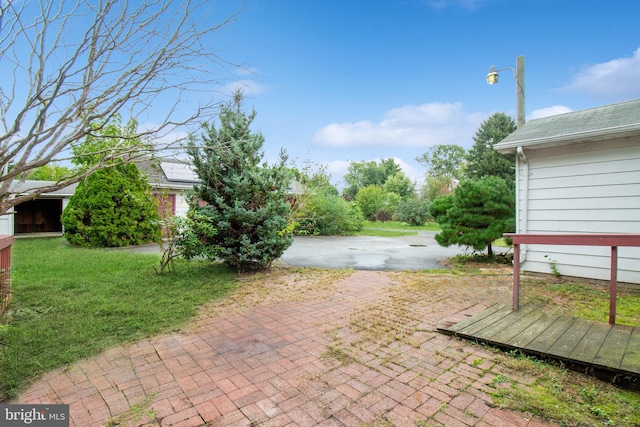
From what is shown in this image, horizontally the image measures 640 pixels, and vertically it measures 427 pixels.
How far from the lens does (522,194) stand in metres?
6.10

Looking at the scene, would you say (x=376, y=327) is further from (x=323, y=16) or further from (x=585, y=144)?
(x=323, y=16)

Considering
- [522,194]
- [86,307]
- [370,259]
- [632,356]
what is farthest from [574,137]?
[86,307]

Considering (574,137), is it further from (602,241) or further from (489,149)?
(489,149)

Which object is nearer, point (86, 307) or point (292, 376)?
point (292, 376)

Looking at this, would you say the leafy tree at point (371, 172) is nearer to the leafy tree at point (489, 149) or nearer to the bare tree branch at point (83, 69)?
the leafy tree at point (489, 149)

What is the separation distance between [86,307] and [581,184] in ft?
25.4

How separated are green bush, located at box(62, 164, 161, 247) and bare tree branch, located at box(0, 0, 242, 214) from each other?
9.65 metres

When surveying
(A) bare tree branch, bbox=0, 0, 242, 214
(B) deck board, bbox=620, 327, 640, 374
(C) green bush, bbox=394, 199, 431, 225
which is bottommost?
(B) deck board, bbox=620, 327, 640, 374

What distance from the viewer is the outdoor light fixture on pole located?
26.2ft

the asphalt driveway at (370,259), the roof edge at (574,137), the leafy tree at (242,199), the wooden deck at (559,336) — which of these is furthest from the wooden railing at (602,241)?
the leafy tree at (242,199)

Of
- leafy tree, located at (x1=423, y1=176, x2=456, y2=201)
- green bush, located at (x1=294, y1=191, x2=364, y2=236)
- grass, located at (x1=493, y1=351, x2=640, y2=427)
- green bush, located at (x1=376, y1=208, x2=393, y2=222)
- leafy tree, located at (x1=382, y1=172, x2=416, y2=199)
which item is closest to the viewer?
grass, located at (x1=493, y1=351, x2=640, y2=427)

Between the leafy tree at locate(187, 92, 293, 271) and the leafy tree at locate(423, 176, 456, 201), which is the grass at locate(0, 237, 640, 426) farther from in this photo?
the leafy tree at locate(423, 176, 456, 201)

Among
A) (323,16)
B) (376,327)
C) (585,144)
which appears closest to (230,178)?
(323,16)

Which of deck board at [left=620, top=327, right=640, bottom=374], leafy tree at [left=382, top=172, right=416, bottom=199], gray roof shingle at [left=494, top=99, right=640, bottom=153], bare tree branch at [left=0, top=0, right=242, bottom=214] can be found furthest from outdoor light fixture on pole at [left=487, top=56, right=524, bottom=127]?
leafy tree at [left=382, top=172, right=416, bottom=199]
